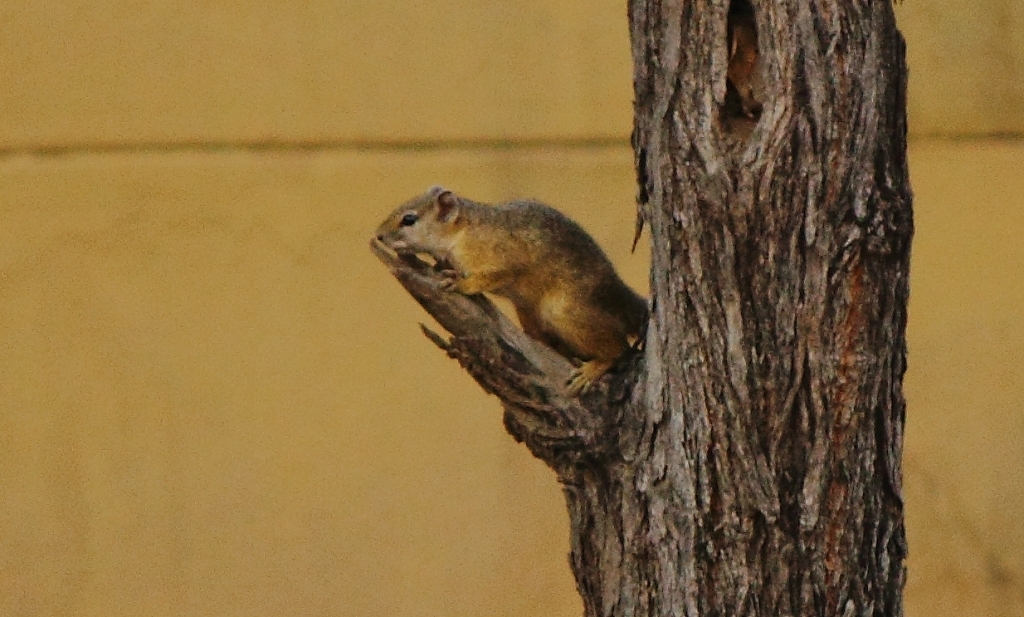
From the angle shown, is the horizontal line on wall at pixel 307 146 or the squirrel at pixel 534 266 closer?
the squirrel at pixel 534 266

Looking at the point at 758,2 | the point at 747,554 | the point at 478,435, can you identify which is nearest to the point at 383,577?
the point at 478,435

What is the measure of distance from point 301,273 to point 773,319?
10.7ft

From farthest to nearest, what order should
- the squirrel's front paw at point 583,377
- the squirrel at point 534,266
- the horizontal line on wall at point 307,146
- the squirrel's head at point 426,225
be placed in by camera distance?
the horizontal line on wall at point 307,146, the squirrel's head at point 426,225, the squirrel at point 534,266, the squirrel's front paw at point 583,377

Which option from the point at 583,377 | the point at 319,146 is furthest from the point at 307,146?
the point at 583,377

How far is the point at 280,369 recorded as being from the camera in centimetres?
666

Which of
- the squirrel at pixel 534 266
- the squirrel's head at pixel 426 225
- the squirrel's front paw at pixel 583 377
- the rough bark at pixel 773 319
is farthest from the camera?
the squirrel's head at pixel 426 225

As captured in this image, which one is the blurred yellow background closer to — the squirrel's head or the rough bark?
the squirrel's head

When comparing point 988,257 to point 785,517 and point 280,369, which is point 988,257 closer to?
point 280,369

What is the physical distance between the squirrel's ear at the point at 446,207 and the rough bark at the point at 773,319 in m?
1.08

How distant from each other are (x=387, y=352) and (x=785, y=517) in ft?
10.6

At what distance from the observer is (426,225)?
486 centimetres

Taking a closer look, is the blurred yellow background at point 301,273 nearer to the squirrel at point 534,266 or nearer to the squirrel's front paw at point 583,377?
the squirrel at point 534,266

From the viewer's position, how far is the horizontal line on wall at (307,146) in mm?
6410

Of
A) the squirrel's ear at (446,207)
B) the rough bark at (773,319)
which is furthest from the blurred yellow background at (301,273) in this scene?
the rough bark at (773,319)
